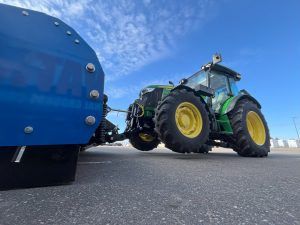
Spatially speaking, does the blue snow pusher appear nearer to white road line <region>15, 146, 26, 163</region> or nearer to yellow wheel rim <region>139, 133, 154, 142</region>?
white road line <region>15, 146, 26, 163</region>

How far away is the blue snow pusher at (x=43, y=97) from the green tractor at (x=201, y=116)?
2.22 metres

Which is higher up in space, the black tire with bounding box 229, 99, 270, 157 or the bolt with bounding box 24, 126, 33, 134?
the black tire with bounding box 229, 99, 270, 157

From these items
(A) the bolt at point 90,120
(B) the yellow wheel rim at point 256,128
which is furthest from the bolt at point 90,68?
(B) the yellow wheel rim at point 256,128

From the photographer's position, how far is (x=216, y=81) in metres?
6.32

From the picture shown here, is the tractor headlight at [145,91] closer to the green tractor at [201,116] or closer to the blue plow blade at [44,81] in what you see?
the green tractor at [201,116]

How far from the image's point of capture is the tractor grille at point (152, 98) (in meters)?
5.25

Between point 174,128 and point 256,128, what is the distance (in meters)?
3.55

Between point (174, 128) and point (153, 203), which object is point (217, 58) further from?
point (153, 203)

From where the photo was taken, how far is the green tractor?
13.0ft

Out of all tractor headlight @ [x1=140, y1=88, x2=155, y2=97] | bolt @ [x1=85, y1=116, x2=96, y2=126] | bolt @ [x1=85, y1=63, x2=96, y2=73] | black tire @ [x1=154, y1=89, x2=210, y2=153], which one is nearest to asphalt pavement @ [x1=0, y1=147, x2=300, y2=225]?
bolt @ [x1=85, y1=116, x2=96, y2=126]

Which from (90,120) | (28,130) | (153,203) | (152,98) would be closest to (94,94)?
(90,120)

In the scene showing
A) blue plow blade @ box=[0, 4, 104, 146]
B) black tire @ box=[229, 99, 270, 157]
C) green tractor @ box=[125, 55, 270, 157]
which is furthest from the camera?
black tire @ box=[229, 99, 270, 157]

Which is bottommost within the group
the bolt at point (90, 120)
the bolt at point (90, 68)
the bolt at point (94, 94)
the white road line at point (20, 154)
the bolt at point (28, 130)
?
the white road line at point (20, 154)

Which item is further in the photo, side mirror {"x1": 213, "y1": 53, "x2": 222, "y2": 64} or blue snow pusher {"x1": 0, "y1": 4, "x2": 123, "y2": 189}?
side mirror {"x1": 213, "y1": 53, "x2": 222, "y2": 64}
